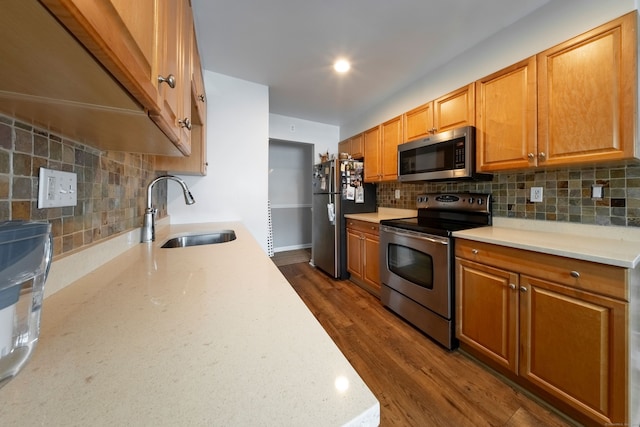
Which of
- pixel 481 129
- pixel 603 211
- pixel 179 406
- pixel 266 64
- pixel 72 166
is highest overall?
pixel 266 64

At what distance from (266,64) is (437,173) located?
72.0 inches

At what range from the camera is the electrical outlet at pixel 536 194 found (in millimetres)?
1633

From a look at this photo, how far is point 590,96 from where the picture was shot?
125 centimetres

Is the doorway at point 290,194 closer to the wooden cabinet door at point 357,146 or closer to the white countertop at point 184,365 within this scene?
the wooden cabinet door at point 357,146

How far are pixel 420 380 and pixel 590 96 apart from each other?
1.85 m

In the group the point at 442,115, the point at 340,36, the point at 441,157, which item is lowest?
the point at 441,157

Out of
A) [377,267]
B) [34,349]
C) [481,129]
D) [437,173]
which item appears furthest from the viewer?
[377,267]

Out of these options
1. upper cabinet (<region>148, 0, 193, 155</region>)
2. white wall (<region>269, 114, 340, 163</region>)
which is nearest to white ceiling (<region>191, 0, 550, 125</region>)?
white wall (<region>269, 114, 340, 163</region>)

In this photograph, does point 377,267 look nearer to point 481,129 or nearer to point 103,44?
point 481,129

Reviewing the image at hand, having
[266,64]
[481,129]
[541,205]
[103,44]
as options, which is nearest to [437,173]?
[481,129]

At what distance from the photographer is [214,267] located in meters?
0.89

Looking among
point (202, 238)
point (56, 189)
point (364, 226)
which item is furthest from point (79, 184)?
point (364, 226)

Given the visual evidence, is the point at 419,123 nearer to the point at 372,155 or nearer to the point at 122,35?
the point at 372,155

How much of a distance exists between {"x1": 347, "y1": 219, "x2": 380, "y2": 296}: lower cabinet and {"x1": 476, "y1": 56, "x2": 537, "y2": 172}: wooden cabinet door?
1.14 meters
